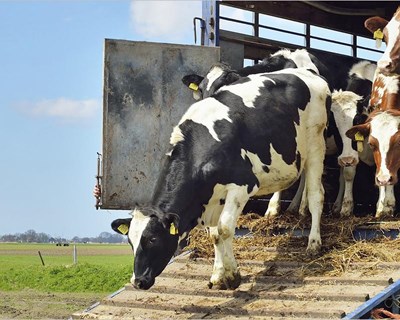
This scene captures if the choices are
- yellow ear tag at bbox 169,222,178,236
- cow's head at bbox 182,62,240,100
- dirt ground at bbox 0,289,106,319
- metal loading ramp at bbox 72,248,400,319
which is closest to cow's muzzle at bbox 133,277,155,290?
metal loading ramp at bbox 72,248,400,319

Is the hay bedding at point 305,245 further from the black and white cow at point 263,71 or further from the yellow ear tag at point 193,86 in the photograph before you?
the yellow ear tag at point 193,86

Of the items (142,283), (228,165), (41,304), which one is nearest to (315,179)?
(228,165)

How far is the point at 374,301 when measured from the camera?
657 centimetres

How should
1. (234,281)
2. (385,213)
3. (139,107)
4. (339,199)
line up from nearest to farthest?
1. (234,281)
2. (385,213)
3. (139,107)
4. (339,199)

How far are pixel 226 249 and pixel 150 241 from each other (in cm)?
82

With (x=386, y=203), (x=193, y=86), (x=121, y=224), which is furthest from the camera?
(x=193, y=86)

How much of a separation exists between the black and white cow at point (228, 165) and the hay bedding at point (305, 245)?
258mm

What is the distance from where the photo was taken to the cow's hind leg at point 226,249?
7.91 meters

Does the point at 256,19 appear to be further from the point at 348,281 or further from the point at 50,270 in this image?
the point at 50,270

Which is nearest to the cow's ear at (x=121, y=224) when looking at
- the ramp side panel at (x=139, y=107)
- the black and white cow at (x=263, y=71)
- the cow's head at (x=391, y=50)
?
the ramp side panel at (x=139, y=107)

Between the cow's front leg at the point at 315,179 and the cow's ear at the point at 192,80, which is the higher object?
the cow's ear at the point at 192,80

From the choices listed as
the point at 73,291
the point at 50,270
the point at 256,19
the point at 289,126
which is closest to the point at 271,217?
the point at 289,126

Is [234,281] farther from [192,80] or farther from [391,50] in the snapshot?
[391,50]

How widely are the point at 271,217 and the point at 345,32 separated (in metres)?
5.80
